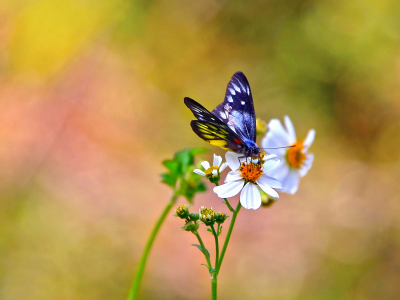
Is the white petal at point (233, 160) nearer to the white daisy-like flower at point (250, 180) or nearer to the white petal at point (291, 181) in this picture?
the white daisy-like flower at point (250, 180)

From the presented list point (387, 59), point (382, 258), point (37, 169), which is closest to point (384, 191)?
point (382, 258)

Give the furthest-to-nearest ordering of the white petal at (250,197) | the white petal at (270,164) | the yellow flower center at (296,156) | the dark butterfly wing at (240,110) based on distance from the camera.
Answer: the yellow flower center at (296,156) → the dark butterfly wing at (240,110) → the white petal at (270,164) → the white petal at (250,197)

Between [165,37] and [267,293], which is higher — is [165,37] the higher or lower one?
the higher one

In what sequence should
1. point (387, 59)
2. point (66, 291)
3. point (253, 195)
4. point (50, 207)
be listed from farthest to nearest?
point (387, 59)
point (50, 207)
point (66, 291)
point (253, 195)

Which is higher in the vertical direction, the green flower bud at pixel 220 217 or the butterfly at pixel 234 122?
the butterfly at pixel 234 122

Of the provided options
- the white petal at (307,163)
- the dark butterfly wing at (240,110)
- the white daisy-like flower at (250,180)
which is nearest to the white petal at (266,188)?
the white daisy-like flower at (250,180)

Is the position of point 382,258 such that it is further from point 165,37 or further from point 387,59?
point 165,37

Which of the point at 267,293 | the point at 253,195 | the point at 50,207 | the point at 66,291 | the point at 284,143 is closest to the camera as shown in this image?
the point at 253,195
